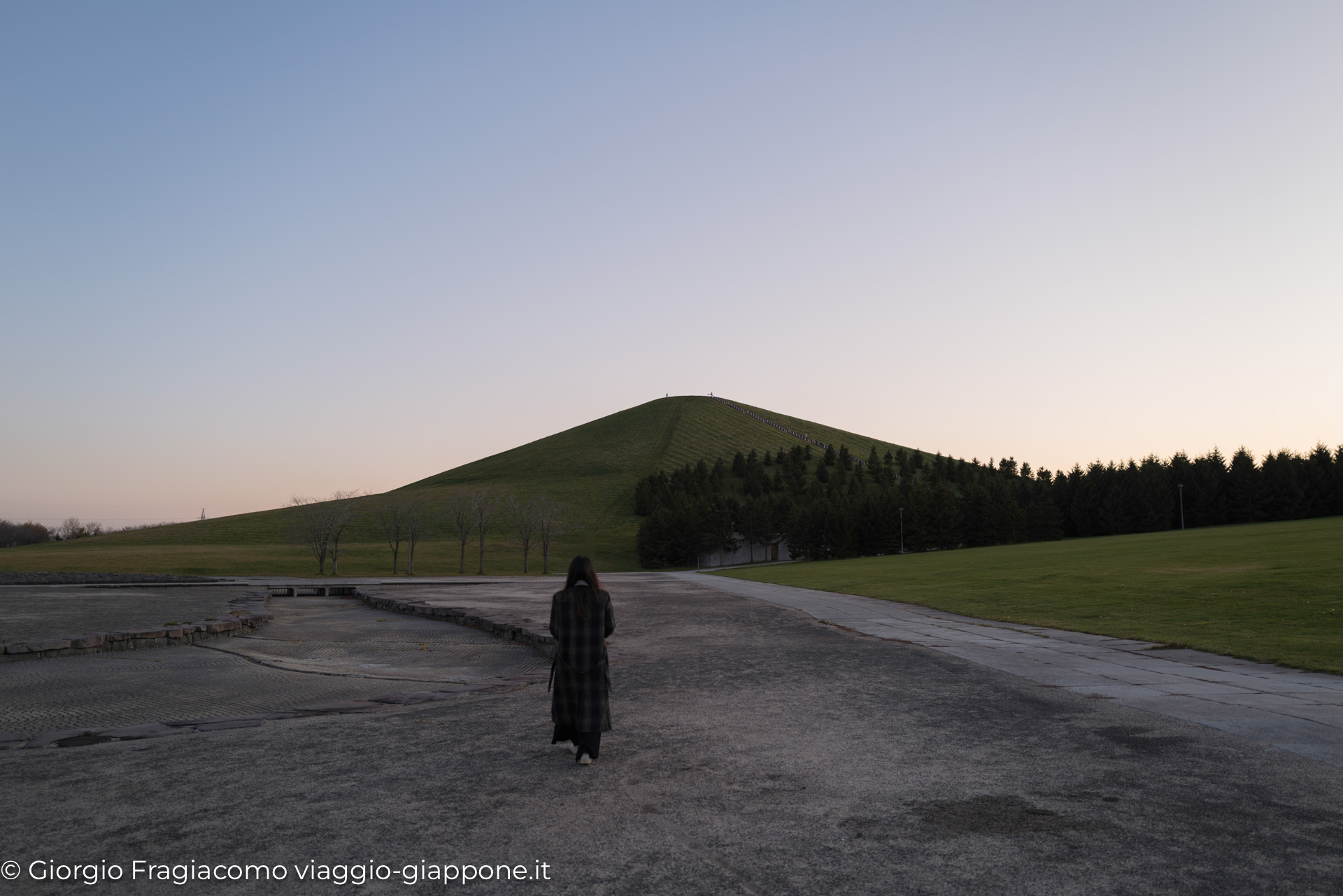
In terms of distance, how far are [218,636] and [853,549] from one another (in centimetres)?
9649

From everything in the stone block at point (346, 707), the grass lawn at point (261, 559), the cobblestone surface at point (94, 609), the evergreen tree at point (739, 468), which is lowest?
the grass lawn at point (261, 559)

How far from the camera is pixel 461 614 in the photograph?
26172 millimetres

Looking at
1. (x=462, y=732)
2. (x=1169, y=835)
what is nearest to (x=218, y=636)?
(x=462, y=732)

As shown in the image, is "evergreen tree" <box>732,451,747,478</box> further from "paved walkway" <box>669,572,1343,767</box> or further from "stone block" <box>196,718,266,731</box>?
"stone block" <box>196,718,266,731</box>

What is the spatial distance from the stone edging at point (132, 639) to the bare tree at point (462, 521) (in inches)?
2608

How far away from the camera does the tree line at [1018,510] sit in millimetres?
113062

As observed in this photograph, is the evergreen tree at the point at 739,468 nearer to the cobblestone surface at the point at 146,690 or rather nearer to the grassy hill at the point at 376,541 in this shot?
the grassy hill at the point at 376,541

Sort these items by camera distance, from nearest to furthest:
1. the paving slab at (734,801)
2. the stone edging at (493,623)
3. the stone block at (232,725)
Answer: the paving slab at (734,801) < the stone block at (232,725) < the stone edging at (493,623)

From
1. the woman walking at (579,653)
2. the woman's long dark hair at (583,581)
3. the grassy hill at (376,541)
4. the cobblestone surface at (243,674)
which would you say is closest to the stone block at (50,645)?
the cobblestone surface at (243,674)

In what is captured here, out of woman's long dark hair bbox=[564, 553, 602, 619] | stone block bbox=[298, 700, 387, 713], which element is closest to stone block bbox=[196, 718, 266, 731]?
stone block bbox=[298, 700, 387, 713]

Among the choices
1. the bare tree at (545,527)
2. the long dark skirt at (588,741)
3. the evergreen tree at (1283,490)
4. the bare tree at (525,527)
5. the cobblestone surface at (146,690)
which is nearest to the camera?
the long dark skirt at (588,741)

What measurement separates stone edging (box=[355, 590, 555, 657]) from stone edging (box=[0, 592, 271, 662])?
5.70m

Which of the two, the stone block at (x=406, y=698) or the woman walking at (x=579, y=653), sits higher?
the woman walking at (x=579, y=653)

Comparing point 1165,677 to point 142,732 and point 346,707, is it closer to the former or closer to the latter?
point 346,707
